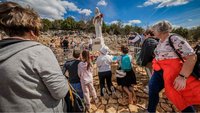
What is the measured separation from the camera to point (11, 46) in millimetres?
1128

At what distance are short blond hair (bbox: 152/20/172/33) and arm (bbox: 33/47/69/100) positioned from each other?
1507 millimetres

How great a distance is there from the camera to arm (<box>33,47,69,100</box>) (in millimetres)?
1116

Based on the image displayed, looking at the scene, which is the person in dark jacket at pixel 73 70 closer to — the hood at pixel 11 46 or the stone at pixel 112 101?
the stone at pixel 112 101

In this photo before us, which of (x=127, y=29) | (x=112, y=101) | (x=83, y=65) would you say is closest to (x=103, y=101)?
(x=112, y=101)

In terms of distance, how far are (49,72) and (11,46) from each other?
0.98 feet

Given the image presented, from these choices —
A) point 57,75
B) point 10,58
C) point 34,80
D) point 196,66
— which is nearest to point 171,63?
point 196,66

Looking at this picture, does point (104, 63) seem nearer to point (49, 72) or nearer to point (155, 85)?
point (155, 85)

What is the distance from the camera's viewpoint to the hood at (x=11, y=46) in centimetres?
109

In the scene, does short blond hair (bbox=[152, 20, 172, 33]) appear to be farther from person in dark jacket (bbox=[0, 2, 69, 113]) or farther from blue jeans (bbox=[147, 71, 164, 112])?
person in dark jacket (bbox=[0, 2, 69, 113])

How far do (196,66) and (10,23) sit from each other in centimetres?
193

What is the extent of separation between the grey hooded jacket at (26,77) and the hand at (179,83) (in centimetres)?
140

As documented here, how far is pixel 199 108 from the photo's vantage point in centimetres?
384

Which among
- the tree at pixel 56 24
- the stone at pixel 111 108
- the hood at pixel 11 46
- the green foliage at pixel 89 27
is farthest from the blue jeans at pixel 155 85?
the tree at pixel 56 24

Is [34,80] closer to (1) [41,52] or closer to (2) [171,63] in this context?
(1) [41,52]
